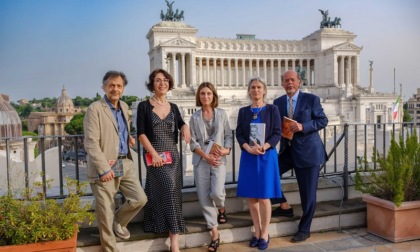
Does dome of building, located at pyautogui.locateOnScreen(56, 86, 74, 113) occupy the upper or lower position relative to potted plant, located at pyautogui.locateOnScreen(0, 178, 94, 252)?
upper

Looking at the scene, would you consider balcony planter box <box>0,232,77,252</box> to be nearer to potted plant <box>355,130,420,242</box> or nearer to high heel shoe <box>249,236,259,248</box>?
high heel shoe <box>249,236,259,248</box>

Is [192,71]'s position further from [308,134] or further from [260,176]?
Answer: [260,176]

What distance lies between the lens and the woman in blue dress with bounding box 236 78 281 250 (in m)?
4.17

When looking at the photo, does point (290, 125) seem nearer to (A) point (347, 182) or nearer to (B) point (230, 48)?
(A) point (347, 182)

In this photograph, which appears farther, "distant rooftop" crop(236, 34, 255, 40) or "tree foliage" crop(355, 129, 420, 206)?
"distant rooftop" crop(236, 34, 255, 40)

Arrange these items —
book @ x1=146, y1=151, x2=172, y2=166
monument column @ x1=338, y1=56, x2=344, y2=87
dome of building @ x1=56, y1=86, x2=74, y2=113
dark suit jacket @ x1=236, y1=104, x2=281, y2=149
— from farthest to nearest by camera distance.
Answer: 1. dome of building @ x1=56, y1=86, x2=74, y2=113
2. monument column @ x1=338, y1=56, x2=344, y2=87
3. dark suit jacket @ x1=236, y1=104, x2=281, y2=149
4. book @ x1=146, y1=151, x2=172, y2=166

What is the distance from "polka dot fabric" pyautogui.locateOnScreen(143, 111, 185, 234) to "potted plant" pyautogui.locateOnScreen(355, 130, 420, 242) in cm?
230

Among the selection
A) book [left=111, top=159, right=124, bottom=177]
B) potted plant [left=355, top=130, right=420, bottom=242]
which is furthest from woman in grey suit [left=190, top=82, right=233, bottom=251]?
potted plant [left=355, top=130, right=420, bottom=242]

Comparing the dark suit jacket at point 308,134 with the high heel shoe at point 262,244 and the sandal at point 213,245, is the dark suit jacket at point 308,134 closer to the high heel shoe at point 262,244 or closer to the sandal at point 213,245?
the high heel shoe at point 262,244

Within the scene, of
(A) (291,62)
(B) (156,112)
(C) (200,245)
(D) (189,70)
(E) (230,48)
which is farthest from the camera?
(A) (291,62)

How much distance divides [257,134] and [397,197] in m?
1.70

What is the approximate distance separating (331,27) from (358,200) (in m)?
60.0

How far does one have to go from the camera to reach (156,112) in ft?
13.1

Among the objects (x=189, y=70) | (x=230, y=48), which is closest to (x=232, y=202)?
(x=189, y=70)
